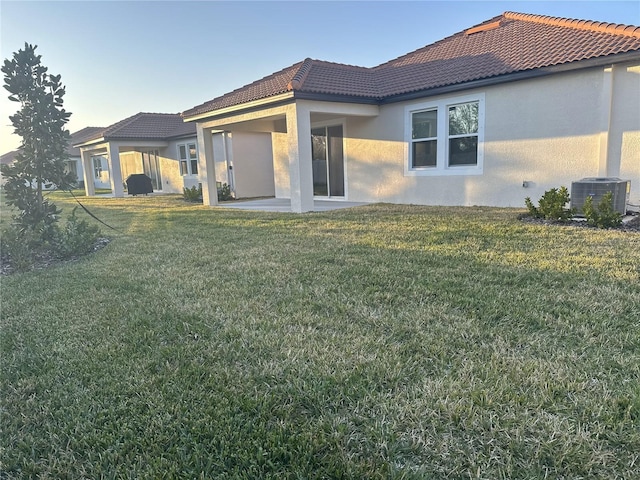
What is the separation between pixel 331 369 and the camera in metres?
2.72

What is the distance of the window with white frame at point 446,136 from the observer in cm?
1071

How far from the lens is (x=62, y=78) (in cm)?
712

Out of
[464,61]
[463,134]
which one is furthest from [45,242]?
[464,61]

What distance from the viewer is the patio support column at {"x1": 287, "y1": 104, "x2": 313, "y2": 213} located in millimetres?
10656

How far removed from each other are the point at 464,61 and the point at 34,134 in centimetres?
1053

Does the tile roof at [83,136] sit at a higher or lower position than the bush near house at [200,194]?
higher

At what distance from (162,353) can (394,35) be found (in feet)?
55.6

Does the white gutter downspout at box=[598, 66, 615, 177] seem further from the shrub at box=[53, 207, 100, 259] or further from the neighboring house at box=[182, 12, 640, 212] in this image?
the shrub at box=[53, 207, 100, 259]

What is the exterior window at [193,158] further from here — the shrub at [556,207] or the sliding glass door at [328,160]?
the shrub at [556,207]

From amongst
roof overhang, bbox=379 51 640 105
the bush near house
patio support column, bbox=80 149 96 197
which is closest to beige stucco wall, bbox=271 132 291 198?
the bush near house

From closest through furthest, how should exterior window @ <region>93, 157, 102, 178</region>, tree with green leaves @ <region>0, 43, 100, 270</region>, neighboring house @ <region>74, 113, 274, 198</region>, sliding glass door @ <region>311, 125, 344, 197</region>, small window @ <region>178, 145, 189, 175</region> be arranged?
tree with green leaves @ <region>0, 43, 100, 270</region>, sliding glass door @ <region>311, 125, 344, 197</region>, neighboring house @ <region>74, 113, 274, 198</region>, small window @ <region>178, 145, 189, 175</region>, exterior window @ <region>93, 157, 102, 178</region>

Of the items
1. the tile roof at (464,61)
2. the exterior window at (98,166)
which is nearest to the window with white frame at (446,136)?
the tile roof at (464,61)

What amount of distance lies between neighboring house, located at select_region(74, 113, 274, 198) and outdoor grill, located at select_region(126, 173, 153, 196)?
1.63ft

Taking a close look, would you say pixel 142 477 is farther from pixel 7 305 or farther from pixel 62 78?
pixel 62 78
